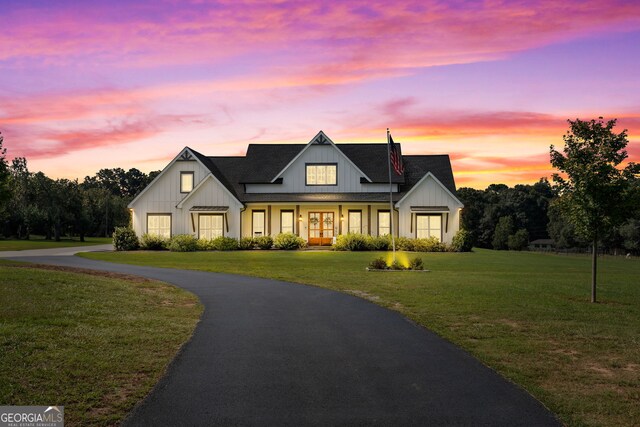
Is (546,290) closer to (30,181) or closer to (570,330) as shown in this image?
(570,330)

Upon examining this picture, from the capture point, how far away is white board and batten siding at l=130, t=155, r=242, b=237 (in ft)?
126

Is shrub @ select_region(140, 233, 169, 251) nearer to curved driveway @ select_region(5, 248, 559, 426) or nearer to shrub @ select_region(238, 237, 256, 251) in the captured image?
shrub @ select_region(238, 237, 256, 251)

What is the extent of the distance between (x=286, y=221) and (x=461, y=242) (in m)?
12.3

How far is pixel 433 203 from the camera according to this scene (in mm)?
38062

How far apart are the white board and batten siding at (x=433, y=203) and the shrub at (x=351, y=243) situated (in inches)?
147

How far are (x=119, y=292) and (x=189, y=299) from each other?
6.59 feet

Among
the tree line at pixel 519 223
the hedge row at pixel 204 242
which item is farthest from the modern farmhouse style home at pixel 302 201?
the tree line at pixel 519 223

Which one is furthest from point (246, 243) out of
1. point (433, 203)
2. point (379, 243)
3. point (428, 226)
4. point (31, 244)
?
point (31, 244)

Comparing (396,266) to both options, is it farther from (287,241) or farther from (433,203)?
(433,203)

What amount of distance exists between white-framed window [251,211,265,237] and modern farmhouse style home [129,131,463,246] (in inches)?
2.3

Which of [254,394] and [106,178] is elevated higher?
[106,178]

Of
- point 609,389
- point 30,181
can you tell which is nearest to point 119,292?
point 609,389

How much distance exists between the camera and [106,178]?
5276 inches

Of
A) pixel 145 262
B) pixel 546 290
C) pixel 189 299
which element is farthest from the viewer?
pixel 145 262
